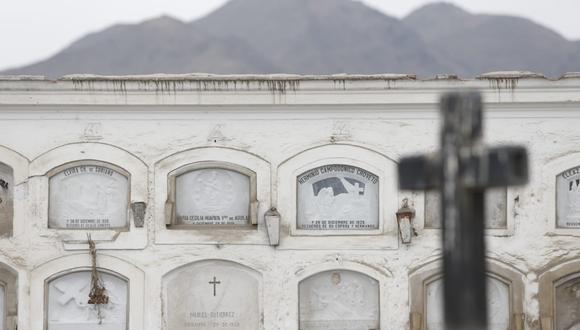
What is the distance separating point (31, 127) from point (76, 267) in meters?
1.85

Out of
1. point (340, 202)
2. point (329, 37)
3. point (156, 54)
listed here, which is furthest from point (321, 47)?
point (340, 202)

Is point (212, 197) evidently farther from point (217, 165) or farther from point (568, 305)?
point (568, 305)

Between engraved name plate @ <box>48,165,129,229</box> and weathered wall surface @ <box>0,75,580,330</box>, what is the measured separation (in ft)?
0.59

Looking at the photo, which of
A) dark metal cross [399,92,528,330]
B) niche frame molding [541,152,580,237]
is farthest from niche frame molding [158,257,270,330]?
dark metal cross [399,92,528,330]

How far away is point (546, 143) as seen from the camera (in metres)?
12.1

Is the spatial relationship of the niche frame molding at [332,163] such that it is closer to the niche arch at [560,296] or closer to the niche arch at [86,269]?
the niche arch at [86,269]

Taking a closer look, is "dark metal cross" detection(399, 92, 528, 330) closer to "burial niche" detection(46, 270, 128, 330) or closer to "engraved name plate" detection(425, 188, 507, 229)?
"engraved name plate" detection(425, 188, 507, 229)

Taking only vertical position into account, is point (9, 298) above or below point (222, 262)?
below

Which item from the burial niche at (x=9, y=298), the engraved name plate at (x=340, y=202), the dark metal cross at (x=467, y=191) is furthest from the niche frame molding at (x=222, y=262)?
the dark metal cross at (x=467, y=191)

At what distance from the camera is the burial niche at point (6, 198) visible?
12.4 m

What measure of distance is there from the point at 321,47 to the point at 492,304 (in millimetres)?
56598

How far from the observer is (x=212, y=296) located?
12.3 meters

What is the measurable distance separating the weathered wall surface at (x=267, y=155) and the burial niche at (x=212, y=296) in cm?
13

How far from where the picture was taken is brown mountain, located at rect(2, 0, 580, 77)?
205 ft
